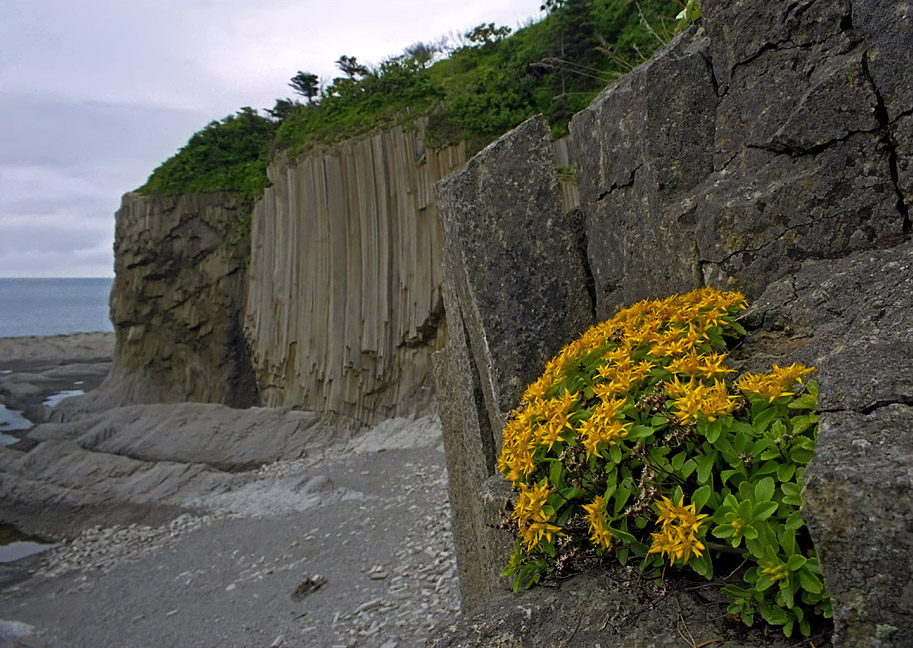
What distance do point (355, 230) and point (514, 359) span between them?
39.4 feet

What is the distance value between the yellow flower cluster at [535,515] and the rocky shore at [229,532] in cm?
354

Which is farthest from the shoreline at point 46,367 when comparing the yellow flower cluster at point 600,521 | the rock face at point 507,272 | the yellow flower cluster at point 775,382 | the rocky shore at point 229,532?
the yellow flower cluster at point 775,382

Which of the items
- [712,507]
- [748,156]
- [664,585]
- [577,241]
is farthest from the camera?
[577,241]

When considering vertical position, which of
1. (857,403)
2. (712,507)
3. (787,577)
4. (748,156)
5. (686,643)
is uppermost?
(748,156)

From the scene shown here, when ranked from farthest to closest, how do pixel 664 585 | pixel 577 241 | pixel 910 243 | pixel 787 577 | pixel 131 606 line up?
pixel 131 606, pixel 577 241, pixel 910 243, pixel 664 585, pixel 787 577

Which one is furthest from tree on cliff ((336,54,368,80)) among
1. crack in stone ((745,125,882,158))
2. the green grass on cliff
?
crack in stone ((745,125,882,158))

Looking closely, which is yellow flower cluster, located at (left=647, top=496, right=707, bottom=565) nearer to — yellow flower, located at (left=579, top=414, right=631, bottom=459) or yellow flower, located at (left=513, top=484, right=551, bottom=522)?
yellow flower, located at (left=579, top=414, right=631, bottom=459)

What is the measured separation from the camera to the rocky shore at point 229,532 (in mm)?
6629

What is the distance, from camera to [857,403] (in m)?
1.69

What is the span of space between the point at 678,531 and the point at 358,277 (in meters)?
13.6

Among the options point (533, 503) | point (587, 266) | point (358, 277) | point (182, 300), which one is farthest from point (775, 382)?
point (182, 300)

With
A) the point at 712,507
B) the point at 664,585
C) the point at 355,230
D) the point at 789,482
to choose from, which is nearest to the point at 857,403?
the point at 789,482

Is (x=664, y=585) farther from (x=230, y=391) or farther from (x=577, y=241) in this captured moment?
(x=230, y=391)

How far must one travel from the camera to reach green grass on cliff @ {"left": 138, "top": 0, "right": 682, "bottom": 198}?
43.0 ft
